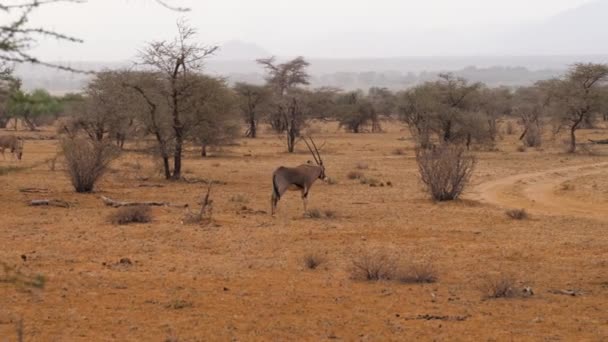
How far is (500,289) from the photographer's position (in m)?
9.27

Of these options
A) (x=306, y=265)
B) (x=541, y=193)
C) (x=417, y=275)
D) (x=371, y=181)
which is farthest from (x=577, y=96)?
(x=417, y=275)

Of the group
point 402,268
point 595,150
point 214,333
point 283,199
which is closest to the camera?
point 214,333

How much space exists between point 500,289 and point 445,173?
32.7 feet

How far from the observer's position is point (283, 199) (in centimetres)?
1934

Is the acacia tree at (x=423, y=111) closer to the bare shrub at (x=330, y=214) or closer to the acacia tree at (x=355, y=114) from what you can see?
the acacia tree at (x=355, y=114)

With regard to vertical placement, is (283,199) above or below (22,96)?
below

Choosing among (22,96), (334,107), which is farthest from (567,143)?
(22,96)

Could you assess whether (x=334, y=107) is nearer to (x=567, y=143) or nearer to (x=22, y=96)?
(x=567, y=143)

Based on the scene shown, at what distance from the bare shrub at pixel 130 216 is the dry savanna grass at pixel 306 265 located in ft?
0.97

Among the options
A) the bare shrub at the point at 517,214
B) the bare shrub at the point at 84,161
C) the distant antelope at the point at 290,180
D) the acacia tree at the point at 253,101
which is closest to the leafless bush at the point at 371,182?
the distant antelope at the point at 290,180

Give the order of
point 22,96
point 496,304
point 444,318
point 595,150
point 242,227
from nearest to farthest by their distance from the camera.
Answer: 1. point 22,96
2. point 444,318
3. point 496,304
4. point 242,227
5. point 595,150

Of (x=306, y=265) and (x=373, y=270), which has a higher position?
(x=373, y=270)

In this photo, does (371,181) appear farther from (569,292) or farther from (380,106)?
(380,106)

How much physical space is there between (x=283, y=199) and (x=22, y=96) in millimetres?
15165
